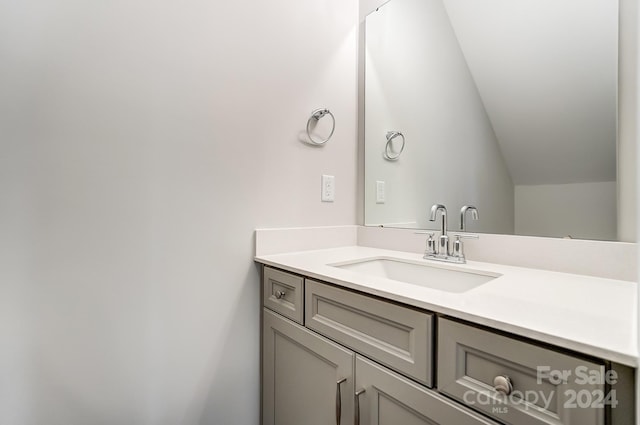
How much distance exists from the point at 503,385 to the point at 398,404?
0.25 metres

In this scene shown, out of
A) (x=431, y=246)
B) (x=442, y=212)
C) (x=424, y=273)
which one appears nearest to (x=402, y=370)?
(x=424, y=273)

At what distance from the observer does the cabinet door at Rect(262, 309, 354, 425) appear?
78cm

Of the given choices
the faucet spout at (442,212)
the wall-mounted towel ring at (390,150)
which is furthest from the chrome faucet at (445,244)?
the wall-mounted towel ring at (390,150)

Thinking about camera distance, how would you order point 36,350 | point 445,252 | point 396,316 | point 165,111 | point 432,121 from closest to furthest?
point 396,316 < point 36,350 < point 165,111 < point 445,252 < point 432,121

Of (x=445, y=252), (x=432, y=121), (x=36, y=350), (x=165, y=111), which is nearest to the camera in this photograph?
(x=36, y=350)

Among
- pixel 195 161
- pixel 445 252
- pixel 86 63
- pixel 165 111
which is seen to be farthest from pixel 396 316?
pixel 86 63

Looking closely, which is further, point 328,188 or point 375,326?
point 328,188

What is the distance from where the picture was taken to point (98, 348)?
0.86 meters

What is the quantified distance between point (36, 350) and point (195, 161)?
674mm

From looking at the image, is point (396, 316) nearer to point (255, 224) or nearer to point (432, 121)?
point (255, 224)

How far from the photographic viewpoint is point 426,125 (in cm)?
133

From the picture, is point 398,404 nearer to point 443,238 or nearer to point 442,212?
point 443,238

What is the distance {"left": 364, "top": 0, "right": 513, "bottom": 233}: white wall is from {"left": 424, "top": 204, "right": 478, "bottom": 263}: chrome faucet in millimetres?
31

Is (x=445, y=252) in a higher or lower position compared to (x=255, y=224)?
lower
